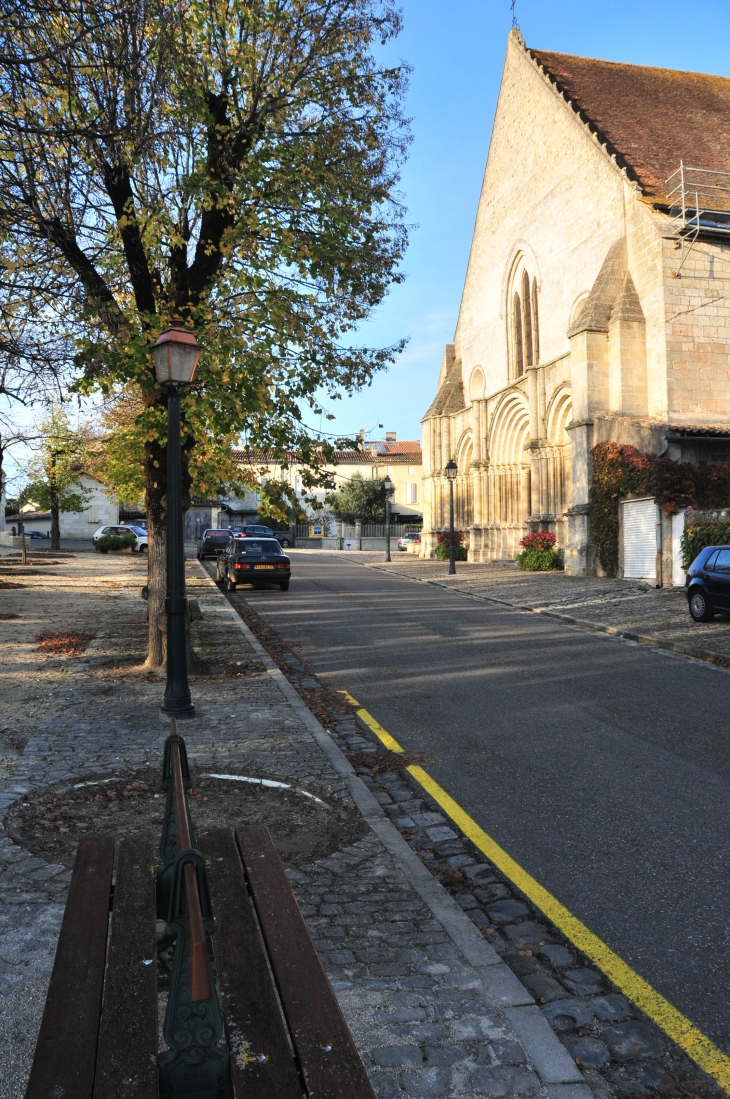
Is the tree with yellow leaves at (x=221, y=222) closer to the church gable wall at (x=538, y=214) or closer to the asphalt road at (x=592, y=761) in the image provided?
the asphalt road at (x=592, y=761)

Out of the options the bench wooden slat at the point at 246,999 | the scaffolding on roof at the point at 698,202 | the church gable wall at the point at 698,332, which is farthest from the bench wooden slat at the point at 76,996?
the scaffolding on roof at the point at 698,202

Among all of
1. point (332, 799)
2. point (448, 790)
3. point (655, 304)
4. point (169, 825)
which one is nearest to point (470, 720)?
point (448, 790)

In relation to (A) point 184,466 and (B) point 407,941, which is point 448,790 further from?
(A) point 184,466

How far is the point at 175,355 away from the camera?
7.75 metres

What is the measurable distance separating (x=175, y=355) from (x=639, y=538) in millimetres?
17426

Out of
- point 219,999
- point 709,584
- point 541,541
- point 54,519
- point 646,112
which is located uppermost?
point 646,112

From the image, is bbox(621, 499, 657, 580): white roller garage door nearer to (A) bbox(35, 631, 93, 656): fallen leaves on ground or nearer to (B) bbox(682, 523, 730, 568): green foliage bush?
(B) bbox(682, 523, 730, 568): green foliage bush

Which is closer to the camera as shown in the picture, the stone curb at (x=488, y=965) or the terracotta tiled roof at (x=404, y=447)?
the stone curb at (x=488, y=965)

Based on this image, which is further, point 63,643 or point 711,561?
point 711,561

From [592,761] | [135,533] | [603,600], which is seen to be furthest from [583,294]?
[135,533]

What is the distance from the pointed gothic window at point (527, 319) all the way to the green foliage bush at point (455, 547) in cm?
963

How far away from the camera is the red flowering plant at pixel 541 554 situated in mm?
28781

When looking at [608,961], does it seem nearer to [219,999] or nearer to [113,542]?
[219,999]

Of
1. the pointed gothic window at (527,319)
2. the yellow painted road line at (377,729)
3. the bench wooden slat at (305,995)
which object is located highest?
the pointed gothic window at (527,319)
